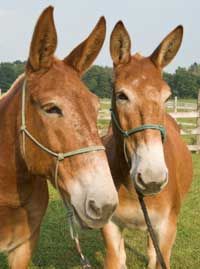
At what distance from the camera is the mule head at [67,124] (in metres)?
2.17

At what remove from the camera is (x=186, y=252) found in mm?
5293

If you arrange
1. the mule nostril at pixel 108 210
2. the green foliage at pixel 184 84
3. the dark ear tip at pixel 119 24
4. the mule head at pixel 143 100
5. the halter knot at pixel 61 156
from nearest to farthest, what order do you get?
the mule nostril at pixel 108 210
the halter knot at pixel 61 156
the mule head at pixel 143 100
the dark ear tip at pixel 119 24
the green foliage at pixel 184 84

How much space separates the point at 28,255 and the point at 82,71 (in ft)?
5.18

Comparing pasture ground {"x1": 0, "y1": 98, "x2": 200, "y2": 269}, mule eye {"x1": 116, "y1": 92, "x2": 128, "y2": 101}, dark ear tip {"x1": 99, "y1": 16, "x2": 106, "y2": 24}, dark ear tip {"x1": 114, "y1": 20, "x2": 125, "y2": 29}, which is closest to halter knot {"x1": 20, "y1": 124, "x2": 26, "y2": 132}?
dark ear tip {"x1": 99, "y1": 16, "x2": 106, "y2": 24}

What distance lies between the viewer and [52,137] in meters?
2.38

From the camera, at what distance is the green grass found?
4984 mm

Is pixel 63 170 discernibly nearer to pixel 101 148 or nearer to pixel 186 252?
pixel 101 148

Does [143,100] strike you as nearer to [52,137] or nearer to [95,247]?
[52,137]

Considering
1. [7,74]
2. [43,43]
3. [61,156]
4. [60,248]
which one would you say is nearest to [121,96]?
[43,43]

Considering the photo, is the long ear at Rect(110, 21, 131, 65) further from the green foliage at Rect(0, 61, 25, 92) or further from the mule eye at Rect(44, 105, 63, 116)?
the green foliage at Rect(0, 61, 25, 92)

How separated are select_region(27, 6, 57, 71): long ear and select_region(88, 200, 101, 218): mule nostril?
0.92 metres

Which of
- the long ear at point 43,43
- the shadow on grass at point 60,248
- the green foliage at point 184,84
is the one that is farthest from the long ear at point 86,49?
the green foliage at point 184,84

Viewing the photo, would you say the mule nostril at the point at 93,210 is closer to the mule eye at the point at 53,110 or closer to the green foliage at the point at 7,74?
the mule eye at the point at 53,110

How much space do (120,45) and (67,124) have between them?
5.23 ft
